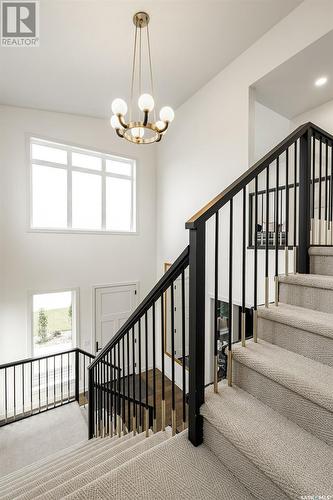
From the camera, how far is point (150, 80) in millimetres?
4125

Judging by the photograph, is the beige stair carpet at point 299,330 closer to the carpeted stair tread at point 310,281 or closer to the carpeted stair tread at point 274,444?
the carpeted stair tread at point 310,281

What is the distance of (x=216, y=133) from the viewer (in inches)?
163

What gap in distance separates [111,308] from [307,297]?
178 inches

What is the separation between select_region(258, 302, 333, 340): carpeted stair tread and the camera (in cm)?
131

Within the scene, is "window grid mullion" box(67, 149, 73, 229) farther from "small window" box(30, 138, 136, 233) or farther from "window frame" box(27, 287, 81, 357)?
"window frame" box(27, 287, 81, 357)

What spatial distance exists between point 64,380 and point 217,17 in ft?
21.8

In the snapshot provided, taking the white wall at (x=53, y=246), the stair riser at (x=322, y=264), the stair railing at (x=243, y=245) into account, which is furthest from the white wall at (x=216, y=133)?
the stair riser at (x=322, y=264)

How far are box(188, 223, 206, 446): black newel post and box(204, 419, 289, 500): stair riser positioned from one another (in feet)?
0.20

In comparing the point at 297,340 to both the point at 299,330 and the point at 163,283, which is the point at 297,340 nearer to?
the point at 299,330

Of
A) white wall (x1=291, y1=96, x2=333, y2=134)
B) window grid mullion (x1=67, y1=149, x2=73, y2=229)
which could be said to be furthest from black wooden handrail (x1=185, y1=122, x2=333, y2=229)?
window grid mullion (x1=67, y1=149, x2=73, y2=229)

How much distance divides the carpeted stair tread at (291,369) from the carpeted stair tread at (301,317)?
17 cm

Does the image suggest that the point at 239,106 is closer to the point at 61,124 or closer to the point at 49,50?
the point at 49,50

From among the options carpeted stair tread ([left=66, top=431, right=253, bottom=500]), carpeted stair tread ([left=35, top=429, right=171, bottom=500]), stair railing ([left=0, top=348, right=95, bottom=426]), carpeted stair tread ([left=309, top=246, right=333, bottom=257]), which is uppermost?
carpeted stair tread ([left=309, top=246, right=333, bottom=257])

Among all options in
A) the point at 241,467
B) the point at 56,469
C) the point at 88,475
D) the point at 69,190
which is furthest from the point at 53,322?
the point at 241,467
